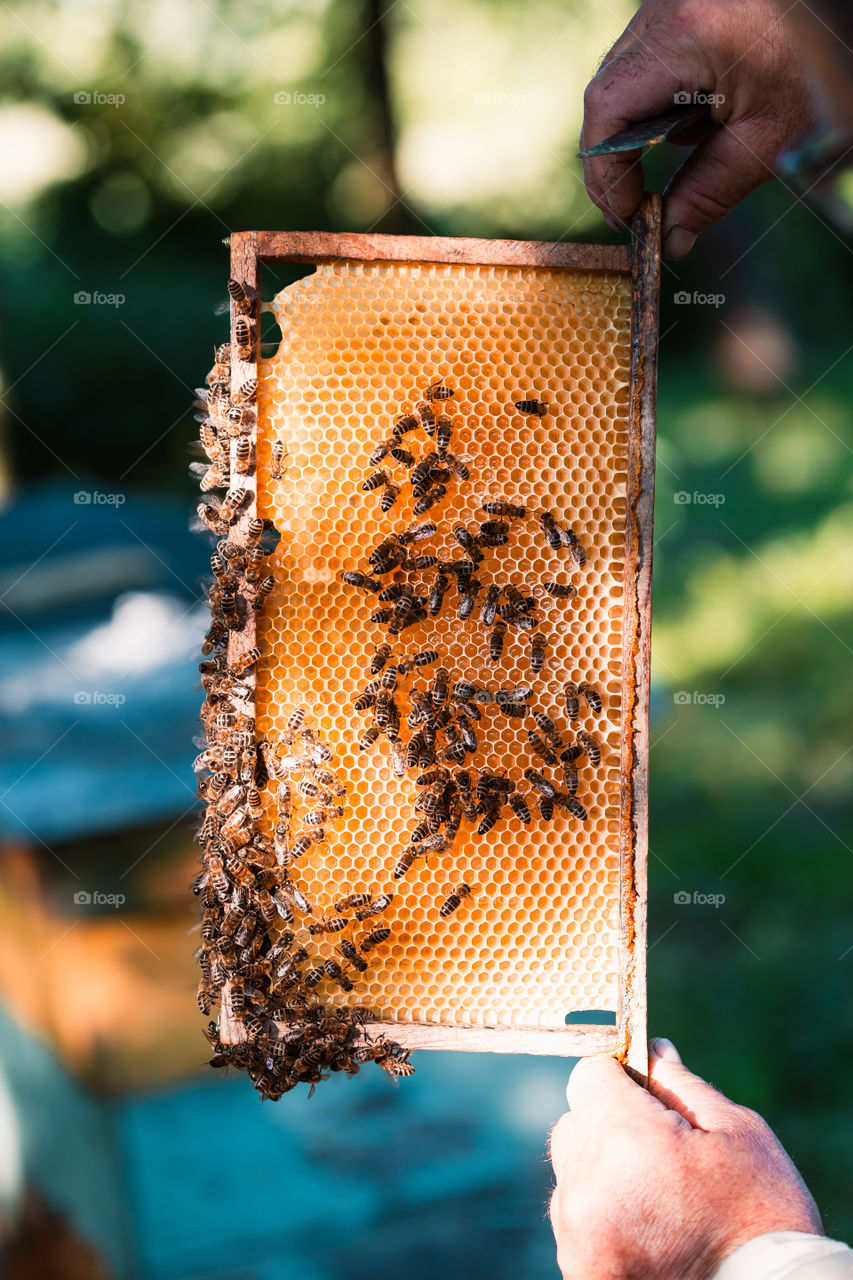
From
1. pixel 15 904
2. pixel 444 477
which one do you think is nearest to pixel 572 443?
pixel 444 477

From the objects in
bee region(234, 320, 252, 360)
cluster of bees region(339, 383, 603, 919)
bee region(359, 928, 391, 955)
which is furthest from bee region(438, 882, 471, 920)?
bee region(234, 320, 252, 360)

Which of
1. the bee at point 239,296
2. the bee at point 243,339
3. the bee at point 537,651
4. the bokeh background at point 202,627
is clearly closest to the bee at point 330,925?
the bee at point 537,651

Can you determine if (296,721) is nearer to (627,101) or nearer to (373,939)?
(373,939)

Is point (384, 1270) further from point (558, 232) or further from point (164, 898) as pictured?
point (558, 232)

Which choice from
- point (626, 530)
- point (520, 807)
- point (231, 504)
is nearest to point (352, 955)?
point (520, 807)

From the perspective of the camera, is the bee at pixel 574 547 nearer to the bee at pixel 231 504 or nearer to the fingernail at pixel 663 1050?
the bee at pixel 231 504
